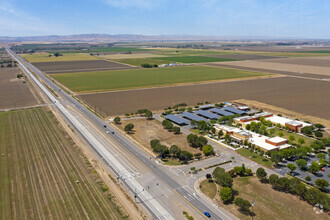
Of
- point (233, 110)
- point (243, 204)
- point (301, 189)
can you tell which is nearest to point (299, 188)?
point (301, 189)

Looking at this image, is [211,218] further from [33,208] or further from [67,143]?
[67,143]

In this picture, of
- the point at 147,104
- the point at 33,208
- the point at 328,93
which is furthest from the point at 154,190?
the point at 328,93

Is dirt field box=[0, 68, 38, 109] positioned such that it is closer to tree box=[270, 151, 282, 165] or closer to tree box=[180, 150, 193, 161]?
tree box=[180, 150, 193, 161]

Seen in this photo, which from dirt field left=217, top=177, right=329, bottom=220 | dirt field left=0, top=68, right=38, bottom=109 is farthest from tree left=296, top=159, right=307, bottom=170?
dirt field left=0, top=68, right=38, bottom=109

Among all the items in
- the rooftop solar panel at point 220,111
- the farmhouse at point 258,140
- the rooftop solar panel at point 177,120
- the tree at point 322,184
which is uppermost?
the tree at point 322,184

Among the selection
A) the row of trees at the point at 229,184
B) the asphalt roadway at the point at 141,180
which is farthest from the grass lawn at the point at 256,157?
the asphalt roadway at the point at 141,180

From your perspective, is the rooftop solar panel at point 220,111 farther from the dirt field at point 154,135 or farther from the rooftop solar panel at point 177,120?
the dirt field at point 154,135
